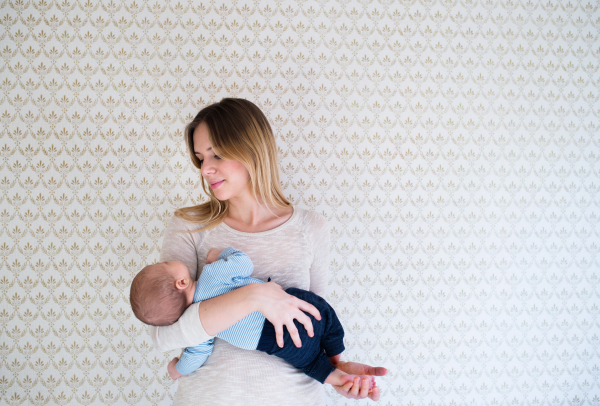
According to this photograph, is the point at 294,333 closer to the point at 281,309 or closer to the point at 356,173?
the point at 281,309

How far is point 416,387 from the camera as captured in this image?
73.3 inches

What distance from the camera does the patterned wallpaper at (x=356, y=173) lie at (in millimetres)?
1783

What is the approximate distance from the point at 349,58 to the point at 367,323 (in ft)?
4.63

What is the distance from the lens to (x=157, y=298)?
1185 mm

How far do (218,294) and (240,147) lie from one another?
56 cm

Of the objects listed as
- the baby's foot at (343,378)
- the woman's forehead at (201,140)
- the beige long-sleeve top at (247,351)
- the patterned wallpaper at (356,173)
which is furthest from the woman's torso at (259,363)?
the patterned wallpaper at (356,173)

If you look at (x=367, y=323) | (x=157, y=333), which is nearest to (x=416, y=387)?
(x=367, y=323)

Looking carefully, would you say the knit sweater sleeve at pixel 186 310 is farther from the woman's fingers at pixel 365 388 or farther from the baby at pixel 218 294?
the woman's fingers at pixel 365 388

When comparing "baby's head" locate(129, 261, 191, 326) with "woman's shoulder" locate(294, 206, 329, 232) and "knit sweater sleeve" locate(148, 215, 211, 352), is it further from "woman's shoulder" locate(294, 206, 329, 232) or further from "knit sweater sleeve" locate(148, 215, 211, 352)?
"woman's shoulder" locate(294, 206, 329, 232)

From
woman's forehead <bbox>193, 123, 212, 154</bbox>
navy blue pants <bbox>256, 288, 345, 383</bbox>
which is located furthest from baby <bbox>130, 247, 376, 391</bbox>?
woman's forehead <bbox>193, 123, 212, 154</bbox>

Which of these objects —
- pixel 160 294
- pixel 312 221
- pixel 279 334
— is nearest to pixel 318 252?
pixel 312 221

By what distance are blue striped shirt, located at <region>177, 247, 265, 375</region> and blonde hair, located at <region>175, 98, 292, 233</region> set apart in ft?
0.82

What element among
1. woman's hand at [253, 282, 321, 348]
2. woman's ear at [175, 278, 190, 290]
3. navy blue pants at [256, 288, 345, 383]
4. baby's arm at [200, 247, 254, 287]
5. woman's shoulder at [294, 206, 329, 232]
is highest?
woman's shoulder at [294, 206, 329, 232]

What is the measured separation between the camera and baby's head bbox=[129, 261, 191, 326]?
1188 mm
